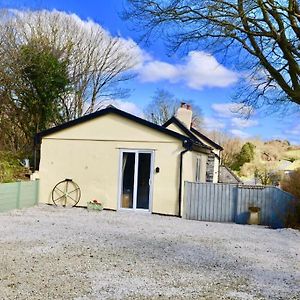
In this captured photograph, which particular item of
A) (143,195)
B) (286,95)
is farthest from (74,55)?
(286,95)

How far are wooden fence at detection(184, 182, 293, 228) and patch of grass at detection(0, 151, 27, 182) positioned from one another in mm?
6157

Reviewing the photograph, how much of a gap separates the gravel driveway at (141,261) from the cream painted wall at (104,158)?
2.76 meters

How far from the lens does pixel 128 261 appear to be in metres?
6.12

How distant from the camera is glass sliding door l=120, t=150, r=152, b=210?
43.7 feet

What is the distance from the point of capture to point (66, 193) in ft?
46.1

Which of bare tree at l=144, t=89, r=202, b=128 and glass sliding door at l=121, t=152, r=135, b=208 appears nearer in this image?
glass sliding door at l=121, t=152, r=135, b=208

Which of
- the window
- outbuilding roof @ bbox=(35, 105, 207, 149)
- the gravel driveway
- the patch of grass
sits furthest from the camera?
the window

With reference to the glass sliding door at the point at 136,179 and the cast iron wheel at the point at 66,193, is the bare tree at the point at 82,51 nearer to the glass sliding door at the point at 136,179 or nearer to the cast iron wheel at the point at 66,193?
the cast iron wheel at the point at 66,193

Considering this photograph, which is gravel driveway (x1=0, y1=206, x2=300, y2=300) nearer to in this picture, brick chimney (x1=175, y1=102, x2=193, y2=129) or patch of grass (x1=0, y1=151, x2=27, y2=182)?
patch of grass (x1=0, y1=151, x2=27, y2=182)

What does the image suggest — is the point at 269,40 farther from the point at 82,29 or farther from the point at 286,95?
the point at 82,29

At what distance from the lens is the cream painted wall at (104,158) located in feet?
42.9

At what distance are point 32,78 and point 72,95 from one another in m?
3.77

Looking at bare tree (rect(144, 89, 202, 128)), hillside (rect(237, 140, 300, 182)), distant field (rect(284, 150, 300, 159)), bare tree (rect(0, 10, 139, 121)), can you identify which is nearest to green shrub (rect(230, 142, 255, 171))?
hillside (rect(237, 140, 300, 182))

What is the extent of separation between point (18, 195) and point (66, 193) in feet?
7.02
